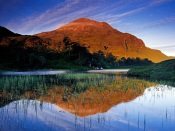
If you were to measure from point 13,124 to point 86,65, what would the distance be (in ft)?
414

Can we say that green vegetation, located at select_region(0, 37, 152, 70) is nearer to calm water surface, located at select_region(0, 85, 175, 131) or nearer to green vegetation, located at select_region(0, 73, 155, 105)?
green vegetation, located at select_region(0, 73, 155, 105)

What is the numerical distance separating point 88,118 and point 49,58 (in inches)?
4648

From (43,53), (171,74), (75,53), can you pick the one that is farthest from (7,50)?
(171,74)

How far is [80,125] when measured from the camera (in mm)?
13203

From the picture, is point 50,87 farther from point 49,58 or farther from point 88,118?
point 49,58

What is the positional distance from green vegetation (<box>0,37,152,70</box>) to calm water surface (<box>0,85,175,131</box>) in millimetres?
80271

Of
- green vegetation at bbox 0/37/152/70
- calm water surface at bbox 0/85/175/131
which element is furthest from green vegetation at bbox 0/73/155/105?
green vegetation at bbox 0/37/152/70

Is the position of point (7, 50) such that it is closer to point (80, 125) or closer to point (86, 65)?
point (86, 65)

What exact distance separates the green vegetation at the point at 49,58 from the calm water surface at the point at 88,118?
8027 cm

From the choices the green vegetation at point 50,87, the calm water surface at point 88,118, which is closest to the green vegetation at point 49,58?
the green vegetation at point 50,87

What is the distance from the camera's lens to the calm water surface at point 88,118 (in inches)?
507

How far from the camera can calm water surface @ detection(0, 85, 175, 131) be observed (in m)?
12.9

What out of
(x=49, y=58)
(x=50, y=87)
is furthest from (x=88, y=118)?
(x=49, y=58)

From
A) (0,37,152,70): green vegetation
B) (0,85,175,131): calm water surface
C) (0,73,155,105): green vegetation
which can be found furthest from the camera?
(0,37,152,70): green vegetation
